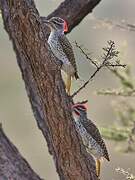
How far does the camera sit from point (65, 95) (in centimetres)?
622

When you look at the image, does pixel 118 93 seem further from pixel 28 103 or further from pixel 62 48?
pixel 28 103

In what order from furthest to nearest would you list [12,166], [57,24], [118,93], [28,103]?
[28,103] → [118,93] → [57,24] → [12,166]

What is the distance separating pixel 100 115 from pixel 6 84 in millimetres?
5756

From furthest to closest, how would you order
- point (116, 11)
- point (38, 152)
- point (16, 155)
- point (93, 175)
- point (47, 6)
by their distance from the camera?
point (116, 11) < point (47, 6) < point (38, 152) < point (16, 155) < point (93, 175)

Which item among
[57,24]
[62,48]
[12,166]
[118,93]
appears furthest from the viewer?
[118,93]

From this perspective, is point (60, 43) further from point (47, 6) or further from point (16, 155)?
point (47, 6)

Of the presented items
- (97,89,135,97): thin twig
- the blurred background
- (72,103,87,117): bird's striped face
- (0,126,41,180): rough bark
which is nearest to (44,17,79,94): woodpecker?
(72,103,87,117): bird's striped face

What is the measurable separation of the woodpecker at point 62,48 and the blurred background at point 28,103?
41.4ft

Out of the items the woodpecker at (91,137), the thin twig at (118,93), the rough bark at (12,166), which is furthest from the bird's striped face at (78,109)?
the thin twig at (118,93)

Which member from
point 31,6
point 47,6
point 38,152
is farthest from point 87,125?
point 47,6

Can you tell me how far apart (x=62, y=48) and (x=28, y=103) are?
17982 mm

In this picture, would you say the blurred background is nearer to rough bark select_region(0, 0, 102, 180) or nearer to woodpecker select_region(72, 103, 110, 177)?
woodpecker select_region(72, 103, 110, 177)

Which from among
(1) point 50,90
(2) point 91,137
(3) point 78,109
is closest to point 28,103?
(2) point 91,137

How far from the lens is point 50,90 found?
19.9 feet
